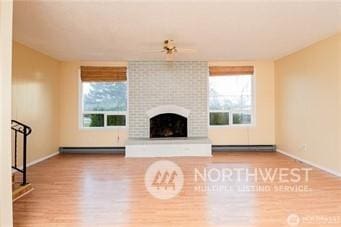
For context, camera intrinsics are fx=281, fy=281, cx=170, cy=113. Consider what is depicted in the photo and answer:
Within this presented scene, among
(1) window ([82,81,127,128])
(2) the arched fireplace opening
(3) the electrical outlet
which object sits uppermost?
(1) window ([82,81,127,128])

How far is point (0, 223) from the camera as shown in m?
2.30

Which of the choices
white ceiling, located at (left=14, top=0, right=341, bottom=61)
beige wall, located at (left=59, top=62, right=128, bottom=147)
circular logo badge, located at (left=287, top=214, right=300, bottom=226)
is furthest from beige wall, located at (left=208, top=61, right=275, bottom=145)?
circular logo badge, located at (left=287, top=214, right=300, bottom=226)

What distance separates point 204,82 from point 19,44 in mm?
4357

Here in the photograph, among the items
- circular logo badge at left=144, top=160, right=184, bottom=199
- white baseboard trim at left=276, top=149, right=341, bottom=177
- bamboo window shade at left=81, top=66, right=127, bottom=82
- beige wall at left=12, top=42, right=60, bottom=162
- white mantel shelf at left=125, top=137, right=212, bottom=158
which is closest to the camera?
circular logo badge at left=144, top=160, right=184, bottom=199

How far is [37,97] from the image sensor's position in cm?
612

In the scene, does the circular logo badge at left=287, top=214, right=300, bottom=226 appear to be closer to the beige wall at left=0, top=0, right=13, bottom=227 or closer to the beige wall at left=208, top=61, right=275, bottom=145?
the beige wall at left=0, top=0, right=13, bottom=227

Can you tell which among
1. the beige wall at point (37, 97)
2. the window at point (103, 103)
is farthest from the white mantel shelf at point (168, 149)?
the beige wall at point (37, 97)

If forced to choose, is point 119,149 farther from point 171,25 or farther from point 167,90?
point 171,25

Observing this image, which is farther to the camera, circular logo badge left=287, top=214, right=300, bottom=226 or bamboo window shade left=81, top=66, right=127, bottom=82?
bamboo window shade left=81, top=66, right=127, bottom=82

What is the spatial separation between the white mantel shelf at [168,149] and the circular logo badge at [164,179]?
28.6 inches

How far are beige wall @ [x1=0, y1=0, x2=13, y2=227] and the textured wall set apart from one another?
4971mm

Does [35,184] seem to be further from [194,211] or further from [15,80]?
[194,211]

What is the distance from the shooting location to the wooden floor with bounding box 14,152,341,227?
2900 millimetres

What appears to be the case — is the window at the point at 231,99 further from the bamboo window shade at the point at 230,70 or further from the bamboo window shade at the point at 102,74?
the bamboo window shade at the point at 102,74
